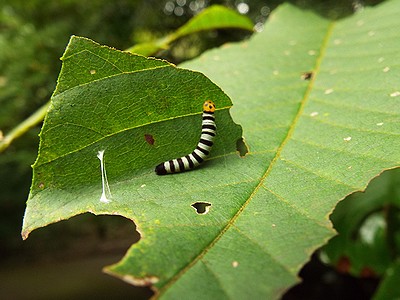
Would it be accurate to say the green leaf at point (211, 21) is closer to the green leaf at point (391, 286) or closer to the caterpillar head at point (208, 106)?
the caterpillar head at point (208, 106)

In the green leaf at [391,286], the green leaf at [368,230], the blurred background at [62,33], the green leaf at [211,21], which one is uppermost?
the green leaf at [211,21]

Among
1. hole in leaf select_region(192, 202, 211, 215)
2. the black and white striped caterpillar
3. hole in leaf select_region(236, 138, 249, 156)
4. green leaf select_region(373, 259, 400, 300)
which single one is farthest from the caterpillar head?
green leaf select_region(373, 259, 400, 300)

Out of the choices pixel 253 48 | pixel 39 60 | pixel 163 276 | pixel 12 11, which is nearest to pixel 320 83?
pixel 253 48

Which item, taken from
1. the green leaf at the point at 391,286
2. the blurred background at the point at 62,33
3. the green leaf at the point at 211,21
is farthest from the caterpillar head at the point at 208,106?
the blurred background at the point at 62,33

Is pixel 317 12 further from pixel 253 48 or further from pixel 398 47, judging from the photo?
pixel 398 47

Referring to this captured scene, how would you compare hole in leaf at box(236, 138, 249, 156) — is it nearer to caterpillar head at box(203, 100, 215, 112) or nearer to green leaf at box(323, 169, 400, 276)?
caterpillar head at box(203, 100, 215, 112)

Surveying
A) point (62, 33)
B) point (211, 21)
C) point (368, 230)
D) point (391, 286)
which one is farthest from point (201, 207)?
point (62, 33)
